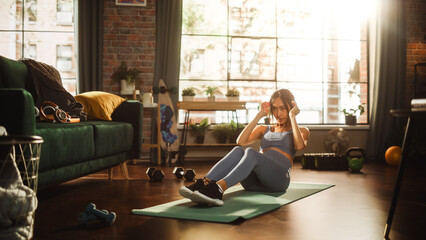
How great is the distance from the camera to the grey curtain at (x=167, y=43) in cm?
570

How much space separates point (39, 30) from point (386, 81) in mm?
4657

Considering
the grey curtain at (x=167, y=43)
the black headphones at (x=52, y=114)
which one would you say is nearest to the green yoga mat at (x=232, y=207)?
the black headphones at (x=52, y=114)

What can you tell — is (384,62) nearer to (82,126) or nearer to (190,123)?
(190,123)

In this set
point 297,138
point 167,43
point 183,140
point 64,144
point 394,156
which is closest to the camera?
point 64,144

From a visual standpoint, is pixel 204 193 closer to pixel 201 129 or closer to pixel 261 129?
pixel 261 129

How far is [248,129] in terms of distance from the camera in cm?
316

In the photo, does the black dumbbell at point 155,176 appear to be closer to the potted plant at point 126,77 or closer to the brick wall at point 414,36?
the potted plant at point 126,77

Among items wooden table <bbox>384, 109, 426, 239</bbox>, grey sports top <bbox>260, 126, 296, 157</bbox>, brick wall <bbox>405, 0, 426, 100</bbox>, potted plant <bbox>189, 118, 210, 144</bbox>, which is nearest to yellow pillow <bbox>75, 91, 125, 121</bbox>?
grey sports top <bbox>260, 126, 296, 157</bbox>

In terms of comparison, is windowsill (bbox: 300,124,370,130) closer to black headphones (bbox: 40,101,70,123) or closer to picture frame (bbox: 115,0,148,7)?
picture frame (bbox: 115,0,148,7)

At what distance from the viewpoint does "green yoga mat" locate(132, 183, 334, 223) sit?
2285 mm

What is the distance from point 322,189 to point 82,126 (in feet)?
5.81

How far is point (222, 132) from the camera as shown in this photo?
5742 millimetres

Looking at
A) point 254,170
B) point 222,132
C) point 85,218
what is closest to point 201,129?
point 222,132

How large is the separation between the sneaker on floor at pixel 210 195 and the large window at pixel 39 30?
396 centimetres
